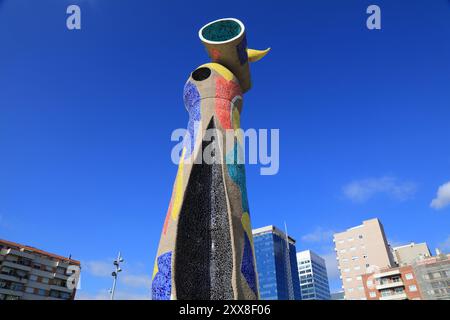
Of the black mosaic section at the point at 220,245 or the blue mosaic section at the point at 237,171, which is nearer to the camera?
the black mosaic section at the point at 220,245

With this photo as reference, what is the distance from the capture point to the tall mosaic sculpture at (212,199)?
947 centimetres

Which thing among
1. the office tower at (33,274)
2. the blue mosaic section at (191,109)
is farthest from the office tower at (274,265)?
the blue mosaic section at (191,109)

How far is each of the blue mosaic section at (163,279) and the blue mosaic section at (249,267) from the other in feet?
6.58

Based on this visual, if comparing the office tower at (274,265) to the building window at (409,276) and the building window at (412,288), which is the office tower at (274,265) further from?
the building window at (412,288)

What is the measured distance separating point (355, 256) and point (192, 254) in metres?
52.6

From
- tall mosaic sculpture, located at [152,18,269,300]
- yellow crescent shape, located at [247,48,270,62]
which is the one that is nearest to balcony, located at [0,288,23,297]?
tall mosaic sculpture, located at [152,18,269,300]

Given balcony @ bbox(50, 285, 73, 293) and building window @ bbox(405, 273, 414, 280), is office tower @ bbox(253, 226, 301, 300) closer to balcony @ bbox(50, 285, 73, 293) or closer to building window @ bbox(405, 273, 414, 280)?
building window @ bbox(405, 273, 414, 280)

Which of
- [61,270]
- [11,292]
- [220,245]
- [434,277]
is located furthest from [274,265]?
[220,245]

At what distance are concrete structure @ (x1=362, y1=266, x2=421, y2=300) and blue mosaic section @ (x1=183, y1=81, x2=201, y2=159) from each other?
37.8m

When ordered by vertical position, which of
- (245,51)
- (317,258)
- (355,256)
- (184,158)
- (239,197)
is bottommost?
(239,197)
